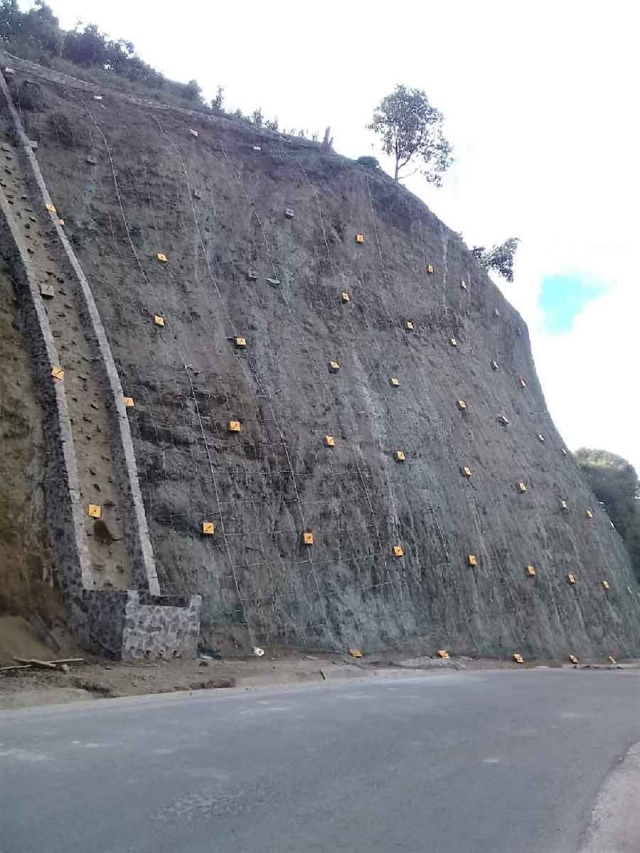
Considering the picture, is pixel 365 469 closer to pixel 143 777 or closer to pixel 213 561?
pixel 213 561

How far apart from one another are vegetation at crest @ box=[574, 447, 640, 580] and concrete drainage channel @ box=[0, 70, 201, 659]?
24.1 metres

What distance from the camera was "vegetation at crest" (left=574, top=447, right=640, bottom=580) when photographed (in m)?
33.8

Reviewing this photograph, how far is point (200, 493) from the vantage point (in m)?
14.6

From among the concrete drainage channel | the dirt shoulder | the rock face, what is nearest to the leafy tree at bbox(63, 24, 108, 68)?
the rock face

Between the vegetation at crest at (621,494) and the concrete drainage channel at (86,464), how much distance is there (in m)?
24.1

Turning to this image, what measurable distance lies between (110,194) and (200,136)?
5.13 meters

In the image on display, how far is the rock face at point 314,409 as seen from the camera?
14922mm

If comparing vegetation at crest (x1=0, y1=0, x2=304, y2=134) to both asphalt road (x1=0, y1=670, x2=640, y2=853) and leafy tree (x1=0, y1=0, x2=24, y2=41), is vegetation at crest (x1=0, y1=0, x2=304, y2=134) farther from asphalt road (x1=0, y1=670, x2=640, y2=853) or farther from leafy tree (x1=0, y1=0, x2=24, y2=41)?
asphalt road (x1=0, y1=670, x2=640, y2=853)

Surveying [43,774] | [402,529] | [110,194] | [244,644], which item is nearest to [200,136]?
[110,194]

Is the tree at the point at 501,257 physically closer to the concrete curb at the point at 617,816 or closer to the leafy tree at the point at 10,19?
the leafy tree at the point at 10,19

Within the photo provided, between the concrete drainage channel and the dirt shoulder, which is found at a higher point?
the concrete drainage channel

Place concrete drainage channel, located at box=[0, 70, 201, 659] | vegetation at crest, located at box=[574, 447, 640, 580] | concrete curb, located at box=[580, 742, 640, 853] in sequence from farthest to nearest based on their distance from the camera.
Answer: vegetation at crest, located at box=[574, 447, 640, 580], concrete drainage channel, located at box=[0, 70, 201, 659], concrete curb, located at box=[580, 742, 640, 853]

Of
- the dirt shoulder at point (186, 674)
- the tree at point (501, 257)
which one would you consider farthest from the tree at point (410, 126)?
the dirt shoulder at point (186, 674)

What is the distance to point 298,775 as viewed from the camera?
18.7 feet
